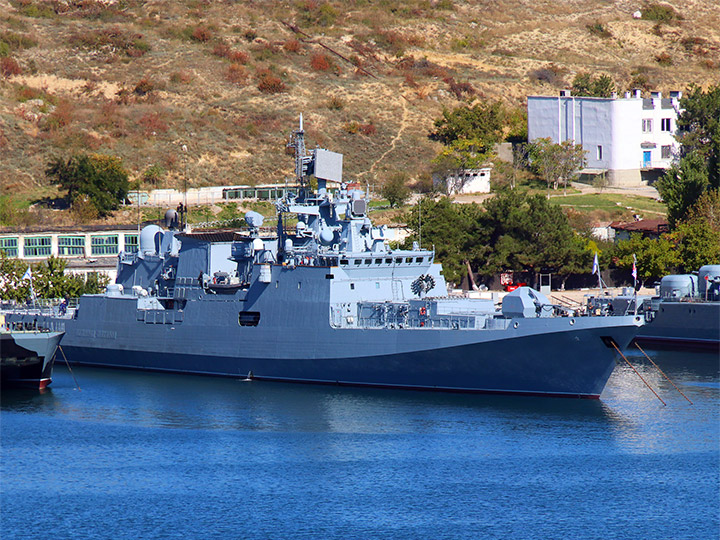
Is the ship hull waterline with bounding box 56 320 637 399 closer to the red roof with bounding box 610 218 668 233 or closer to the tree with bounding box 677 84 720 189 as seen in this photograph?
the red roof with bounding box 610 218 668 233

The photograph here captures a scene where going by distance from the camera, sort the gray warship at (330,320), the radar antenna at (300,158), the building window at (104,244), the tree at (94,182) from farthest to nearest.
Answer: the tree at (94,182) < the building window at (104,244) < the radar antenna at (300,158) < the gray warship at (330,320)

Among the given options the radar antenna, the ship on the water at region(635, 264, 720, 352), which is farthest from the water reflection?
the ship on the water at region(635, 264, 720, 352)

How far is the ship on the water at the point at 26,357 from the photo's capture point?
39.0 m

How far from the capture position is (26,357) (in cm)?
3928

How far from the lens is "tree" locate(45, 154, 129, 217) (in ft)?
232

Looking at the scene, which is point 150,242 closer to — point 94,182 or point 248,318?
point 248,318

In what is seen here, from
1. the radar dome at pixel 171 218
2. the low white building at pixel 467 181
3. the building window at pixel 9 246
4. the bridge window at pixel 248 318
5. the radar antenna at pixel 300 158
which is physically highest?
the low white building at pixel 467 181

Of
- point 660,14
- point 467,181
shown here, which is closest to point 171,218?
point 467,181

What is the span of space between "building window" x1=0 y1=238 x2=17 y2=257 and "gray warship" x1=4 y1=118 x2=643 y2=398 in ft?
56.0

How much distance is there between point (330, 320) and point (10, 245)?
29.3m

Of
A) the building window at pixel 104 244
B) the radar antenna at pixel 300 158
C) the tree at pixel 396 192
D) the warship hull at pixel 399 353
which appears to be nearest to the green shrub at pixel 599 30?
the tree at pixel 396 192

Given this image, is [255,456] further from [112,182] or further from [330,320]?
[112,182]

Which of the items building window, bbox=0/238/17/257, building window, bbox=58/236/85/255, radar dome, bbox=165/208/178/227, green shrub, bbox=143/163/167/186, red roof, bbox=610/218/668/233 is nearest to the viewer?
radar dome, bbox=165/208/178/227

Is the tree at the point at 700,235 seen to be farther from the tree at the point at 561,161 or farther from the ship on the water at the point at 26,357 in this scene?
the ship on the water at the point at 26,357
